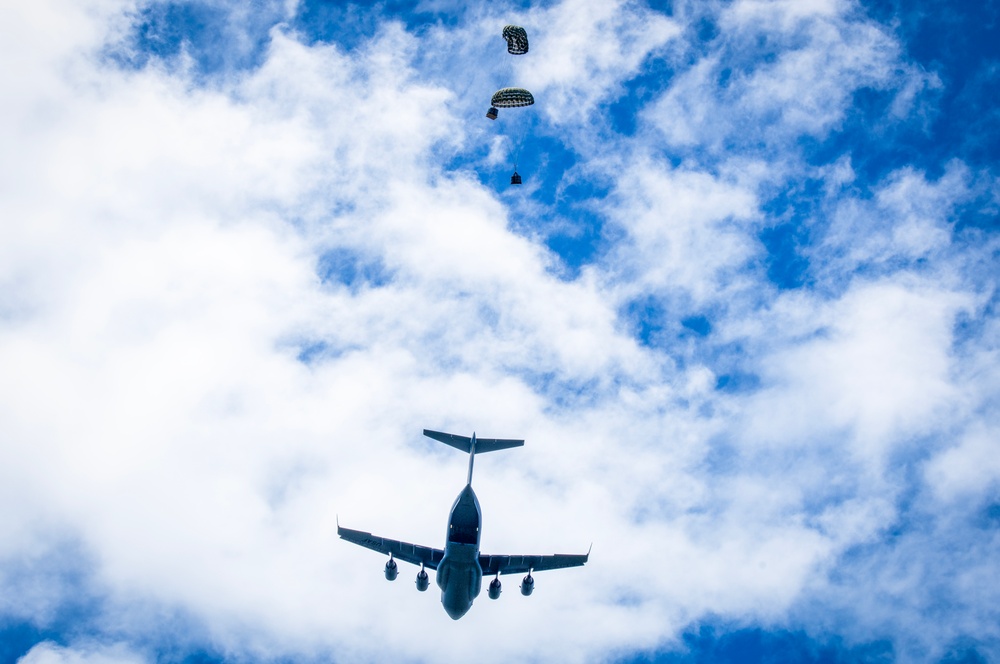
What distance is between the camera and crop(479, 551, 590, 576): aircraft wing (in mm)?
71062

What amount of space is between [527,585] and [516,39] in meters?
44.3

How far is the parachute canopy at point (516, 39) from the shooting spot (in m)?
66.2

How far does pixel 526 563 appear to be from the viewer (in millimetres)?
72250

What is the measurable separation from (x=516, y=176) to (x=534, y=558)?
3223cm

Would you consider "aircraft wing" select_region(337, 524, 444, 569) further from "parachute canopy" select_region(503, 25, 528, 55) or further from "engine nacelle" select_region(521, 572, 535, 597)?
"parachute canopy" select_region(503, 25, 528, 55)

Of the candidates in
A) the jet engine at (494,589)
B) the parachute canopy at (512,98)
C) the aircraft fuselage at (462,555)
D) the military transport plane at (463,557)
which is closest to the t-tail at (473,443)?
the military transport plane at (463,557)

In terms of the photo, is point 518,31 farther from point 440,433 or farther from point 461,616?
point 461,616

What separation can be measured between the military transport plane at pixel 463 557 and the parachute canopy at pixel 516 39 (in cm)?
3084

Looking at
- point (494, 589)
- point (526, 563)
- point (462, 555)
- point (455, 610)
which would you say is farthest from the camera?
point (526, 563)

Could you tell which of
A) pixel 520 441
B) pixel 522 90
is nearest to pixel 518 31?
pixel 522 90

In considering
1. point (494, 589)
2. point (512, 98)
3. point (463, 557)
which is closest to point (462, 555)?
point (463, 557)

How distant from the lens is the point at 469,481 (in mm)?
64750

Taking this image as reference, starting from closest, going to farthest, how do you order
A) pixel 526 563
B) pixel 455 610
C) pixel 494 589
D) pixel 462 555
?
pixel 462 555 < pixel 455 610 < pixel 494 589 < pixel 526 563

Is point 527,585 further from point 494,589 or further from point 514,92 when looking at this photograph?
point 514,92
